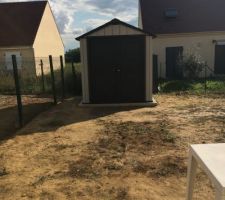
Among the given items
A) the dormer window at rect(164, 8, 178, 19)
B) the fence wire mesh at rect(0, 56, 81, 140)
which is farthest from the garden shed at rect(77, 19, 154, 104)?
the dormer window at rect(164, 8, 178, 19)

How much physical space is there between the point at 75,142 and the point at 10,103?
5.78 metres

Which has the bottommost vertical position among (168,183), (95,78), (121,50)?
(168,183)

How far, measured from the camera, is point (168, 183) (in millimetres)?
4852

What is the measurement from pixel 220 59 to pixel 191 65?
3201 mm

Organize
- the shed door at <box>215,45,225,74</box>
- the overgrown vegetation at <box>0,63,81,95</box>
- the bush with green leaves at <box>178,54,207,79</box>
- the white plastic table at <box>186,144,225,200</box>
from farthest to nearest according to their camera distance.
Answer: the shed door at <box>215,45,225,74</box> → the bush with green leaves at <box>178,54,207,79</box> → the overgrown vegetation at <box>0,63,81,95</box> → the white plastic table at <box>186,144,225,200</box>

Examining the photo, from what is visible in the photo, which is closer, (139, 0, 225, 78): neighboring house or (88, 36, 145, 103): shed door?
(88, 36, 145, 103): shed door

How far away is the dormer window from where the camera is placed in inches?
802

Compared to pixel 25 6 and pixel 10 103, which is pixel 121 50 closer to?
pixel 10 103

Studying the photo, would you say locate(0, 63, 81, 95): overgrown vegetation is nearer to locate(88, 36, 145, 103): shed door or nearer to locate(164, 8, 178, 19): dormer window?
locate(88, 36, 145, 103): shed door

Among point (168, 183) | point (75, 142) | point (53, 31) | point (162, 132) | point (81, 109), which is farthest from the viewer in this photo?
point (53, 31)

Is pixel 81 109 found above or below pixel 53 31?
below

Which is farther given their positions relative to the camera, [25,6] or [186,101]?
[25,6]

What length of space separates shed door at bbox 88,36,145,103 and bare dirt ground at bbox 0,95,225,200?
3.67 ft

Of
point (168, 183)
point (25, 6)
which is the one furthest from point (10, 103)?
point (25, 6)
